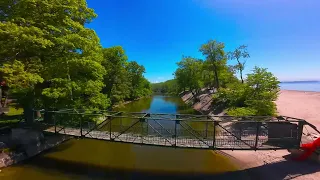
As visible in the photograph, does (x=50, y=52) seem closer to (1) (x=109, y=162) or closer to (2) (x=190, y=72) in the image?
(1) (x=109, y=162)

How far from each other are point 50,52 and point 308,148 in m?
19.1

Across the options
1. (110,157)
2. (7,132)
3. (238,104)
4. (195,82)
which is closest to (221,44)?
(195,82)

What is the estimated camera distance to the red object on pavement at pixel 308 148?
13111 millimetres

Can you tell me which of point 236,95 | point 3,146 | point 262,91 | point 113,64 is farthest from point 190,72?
point 3,146

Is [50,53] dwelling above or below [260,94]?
above

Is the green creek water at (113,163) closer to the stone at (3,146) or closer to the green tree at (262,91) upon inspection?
the stone at (3,146)

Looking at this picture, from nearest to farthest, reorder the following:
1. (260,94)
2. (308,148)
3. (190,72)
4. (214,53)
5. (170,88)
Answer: (308,148) → (260,94) → (214,53) → (190,72) → (170,88)

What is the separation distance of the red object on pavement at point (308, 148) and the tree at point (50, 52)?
15553 millimetres

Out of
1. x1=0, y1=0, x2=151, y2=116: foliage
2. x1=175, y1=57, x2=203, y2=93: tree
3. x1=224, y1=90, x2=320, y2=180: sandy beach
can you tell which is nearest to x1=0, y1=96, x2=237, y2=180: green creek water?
x1=224, y1=90, x2=320, y2=180: sandy beach

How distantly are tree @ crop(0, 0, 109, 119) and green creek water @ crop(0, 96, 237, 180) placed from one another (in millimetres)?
3937

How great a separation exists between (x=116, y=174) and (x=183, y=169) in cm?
444

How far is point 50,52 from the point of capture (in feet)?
55.4

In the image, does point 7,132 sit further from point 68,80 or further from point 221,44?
point 221,44

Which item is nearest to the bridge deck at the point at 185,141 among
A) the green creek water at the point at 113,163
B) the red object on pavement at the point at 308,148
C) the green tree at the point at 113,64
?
the red object on pavement at the point at 308,148
